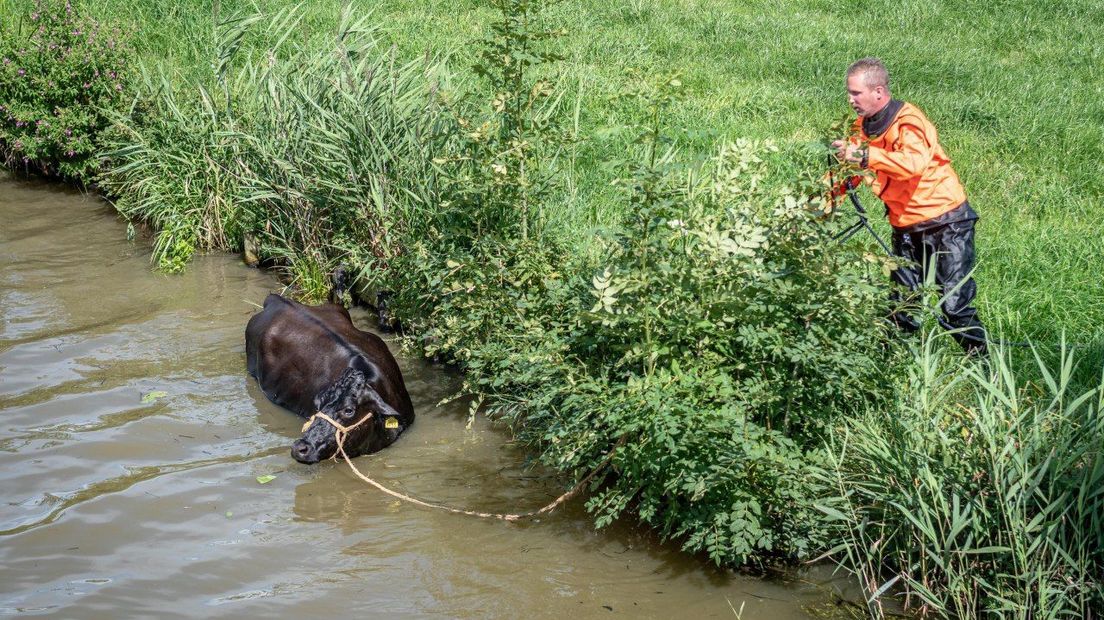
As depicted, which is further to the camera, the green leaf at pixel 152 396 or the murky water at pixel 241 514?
the green leaf at pixel 152 396

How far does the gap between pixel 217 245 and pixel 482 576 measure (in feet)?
17.2

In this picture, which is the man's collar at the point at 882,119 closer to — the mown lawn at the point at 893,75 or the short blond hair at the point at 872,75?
the short blond hair at the point at 872,75

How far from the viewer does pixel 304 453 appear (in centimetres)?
586

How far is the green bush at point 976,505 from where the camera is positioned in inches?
157

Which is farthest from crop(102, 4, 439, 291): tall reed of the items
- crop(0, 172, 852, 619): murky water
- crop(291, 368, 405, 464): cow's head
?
crop(291, 368, 405, 464): cow's head

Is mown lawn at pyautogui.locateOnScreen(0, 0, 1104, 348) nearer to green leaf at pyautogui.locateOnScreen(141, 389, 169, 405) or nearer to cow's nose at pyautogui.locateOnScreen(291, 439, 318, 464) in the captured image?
cow's nose at pyautogui.locateOnScreen(291, 439, 318, 464)

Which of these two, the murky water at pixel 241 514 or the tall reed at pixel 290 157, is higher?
the tall reed at pixel 290 157

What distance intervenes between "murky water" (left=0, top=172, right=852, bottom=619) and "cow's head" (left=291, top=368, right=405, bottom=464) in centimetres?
11

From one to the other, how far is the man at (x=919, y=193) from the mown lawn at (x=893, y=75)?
1.23 feet

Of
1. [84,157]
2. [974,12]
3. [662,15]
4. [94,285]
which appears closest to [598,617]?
[94,285]

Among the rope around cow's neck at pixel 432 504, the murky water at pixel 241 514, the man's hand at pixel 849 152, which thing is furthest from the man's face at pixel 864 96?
the murky water at pixel 241 514

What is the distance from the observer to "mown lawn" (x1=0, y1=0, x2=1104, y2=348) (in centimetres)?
703

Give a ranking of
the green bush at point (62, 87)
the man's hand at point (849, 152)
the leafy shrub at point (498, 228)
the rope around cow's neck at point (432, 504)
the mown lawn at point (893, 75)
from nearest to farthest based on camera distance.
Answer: the man's hand at point (849, 152)
the rope around cow's neck at point (432, 504)
the leafy shrub at point (498, 228)
the mown lawn at point (893, 75)
the green bush at point (62, 87)

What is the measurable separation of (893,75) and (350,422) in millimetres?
7468
